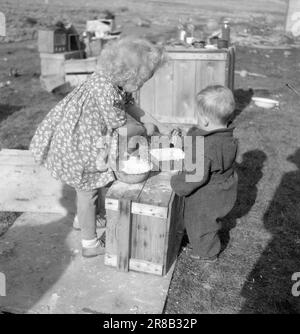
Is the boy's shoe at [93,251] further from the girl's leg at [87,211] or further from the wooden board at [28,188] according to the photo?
the wooden board at [28,188]

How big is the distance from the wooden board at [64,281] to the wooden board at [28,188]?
1.00 feet

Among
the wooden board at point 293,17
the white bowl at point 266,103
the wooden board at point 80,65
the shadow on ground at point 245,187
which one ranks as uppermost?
the wooden board at point 293,17

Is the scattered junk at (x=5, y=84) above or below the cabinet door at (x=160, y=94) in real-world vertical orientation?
below

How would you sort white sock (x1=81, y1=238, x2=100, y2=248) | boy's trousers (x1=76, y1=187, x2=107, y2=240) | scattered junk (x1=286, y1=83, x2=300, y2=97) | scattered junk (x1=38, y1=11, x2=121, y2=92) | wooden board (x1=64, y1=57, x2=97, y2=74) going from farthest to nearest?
1. scattered junk (x1=286, y1=83, x2=300, y2=97)
2. scattered junk (x1=38, y1=11, x2=121, y2=92)
3. wooden board (x1=64, y1=57, x2=97, y2=74)
4. white sock (x1=81, y1=238, x2=100, y2=248)
5. boy's trousers (x1=76, y1=187, x2=107, y2=240)

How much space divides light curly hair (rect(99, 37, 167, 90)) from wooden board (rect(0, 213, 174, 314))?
1294 millimetres

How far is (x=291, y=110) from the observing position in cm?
764

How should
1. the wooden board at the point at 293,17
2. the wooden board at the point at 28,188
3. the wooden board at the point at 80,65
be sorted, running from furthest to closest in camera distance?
1. the wooden board at the point at 293,17
2. the wooden board at the point at 80,65
3. the wooden board at the point at 28,188

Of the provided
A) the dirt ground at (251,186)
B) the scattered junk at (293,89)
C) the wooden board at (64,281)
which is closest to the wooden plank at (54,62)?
the dirt ground at (251,186)

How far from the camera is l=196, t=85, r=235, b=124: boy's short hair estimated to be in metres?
2.71

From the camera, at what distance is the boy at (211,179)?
8.98 ft

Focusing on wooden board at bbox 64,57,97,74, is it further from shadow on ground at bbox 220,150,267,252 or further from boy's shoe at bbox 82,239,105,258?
boy's shoe at bbox 82,239,105,258

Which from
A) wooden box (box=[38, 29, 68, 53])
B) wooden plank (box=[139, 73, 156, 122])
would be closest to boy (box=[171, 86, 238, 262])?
wooden plank (box=[139, 73, 156, 122])

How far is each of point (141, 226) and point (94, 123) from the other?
0.74m

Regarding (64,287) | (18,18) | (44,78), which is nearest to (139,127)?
(64,287)
